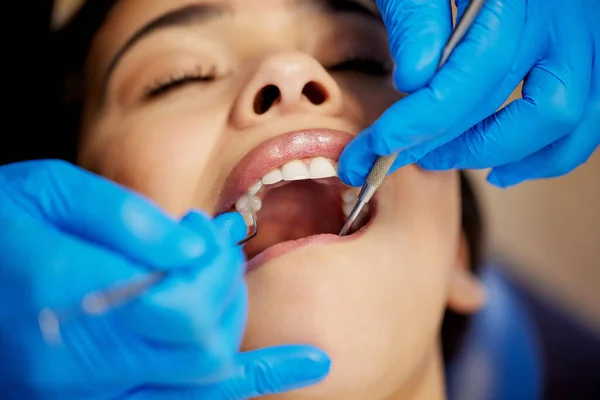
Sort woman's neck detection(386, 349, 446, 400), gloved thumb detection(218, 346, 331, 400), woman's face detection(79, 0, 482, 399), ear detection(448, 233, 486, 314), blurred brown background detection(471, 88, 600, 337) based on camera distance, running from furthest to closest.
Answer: blurred brown background detection(471, 88, 600, 337), ear detection(448, 233, 486, 314), woman's neck detection(386, 349, 446, 400), woman's face detection(79, 0, 482, 399), gloved thumb detection(218, 346, 331, 400)

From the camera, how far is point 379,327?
86 cm

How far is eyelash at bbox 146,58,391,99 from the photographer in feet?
3.29

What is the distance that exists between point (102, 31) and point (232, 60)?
29cm

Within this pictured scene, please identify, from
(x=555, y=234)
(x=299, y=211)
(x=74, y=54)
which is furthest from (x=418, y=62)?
(x=555, y=234)

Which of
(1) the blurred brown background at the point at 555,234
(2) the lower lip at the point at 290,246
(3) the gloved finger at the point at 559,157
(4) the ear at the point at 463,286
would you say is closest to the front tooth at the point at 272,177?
(2) the lower lip at the point at 290,246

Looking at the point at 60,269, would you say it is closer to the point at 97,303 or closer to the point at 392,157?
the point at 97,303

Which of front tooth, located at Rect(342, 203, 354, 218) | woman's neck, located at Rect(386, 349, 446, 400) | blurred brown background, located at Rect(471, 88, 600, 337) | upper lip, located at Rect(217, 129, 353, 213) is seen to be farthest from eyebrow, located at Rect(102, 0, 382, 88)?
blurred brown background, located at Rect(471, 88, 600, 337)

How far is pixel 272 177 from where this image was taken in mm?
939

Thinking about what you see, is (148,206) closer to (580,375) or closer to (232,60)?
(232,60)

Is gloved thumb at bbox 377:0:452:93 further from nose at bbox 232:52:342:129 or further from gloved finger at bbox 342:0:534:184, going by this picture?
nose at bbox 232:52:342:129

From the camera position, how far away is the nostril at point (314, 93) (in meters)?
0.92

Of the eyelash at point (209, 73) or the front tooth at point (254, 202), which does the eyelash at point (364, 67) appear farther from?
the front tooth at point (254, 202)

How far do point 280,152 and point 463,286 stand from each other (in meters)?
0.76

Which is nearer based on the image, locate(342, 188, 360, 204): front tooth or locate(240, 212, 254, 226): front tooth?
locate(240, 212, 254, 226): front tooth
